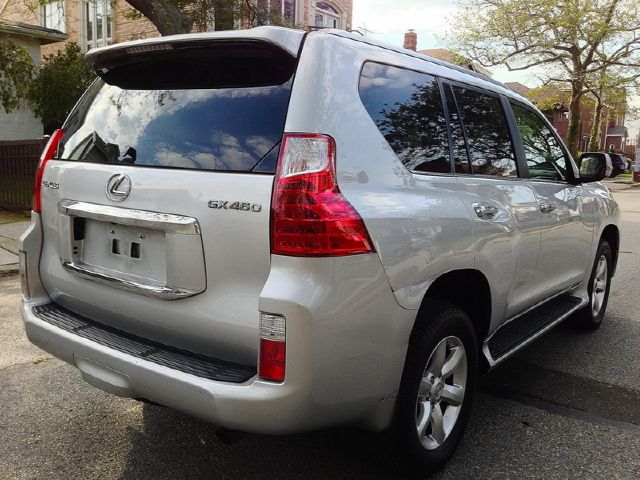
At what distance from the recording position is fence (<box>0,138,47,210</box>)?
1088 cm

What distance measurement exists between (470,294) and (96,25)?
20.1 metres

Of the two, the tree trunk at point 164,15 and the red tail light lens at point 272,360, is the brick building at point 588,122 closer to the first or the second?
the tree trunk at point 164,15

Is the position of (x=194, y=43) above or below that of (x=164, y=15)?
below

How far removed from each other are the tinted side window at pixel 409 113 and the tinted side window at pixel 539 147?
1062 millimetres

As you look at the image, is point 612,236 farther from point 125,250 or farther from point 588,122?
point 588,122

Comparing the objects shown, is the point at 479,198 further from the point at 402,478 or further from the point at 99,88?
the point at 99,88

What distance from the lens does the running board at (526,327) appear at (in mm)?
3188

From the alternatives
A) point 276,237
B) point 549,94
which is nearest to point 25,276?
point 276,237

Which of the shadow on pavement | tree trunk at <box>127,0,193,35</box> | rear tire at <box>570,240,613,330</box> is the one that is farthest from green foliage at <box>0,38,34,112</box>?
rear tire at <box>570,240,613,330</box>

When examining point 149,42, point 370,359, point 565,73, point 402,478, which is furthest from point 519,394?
point 565,73

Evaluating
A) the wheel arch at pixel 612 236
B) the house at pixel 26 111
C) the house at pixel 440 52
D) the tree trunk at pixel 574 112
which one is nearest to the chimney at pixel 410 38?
the house at pixel 440 52

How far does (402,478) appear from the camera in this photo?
2643 millimetres

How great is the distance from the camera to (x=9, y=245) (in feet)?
26.5

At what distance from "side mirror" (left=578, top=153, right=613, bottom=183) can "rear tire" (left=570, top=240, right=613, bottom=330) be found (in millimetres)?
687
